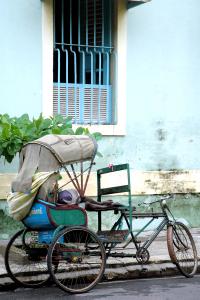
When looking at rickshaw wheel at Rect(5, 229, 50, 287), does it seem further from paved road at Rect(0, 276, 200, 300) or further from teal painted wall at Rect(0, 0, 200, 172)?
teal painted wall at Rect(0, 0, 200, 172)

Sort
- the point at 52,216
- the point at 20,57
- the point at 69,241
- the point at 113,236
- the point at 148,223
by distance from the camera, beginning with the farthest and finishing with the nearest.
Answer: the point at 20,57 < the point at 148,223 < the point at 113,236 < the point at 69,241 < the point at 52,216

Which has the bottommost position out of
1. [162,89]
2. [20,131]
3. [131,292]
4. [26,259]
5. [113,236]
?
[131,292]

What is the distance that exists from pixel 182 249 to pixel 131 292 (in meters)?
1.03

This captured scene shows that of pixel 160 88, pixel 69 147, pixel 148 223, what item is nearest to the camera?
pixel 69 147

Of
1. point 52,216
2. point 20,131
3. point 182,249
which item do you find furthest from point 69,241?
point 20,131

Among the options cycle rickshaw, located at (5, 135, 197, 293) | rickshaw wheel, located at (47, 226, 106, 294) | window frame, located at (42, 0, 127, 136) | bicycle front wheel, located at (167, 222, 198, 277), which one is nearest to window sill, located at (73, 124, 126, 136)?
window frame, located at (42, 0, 127, 136)

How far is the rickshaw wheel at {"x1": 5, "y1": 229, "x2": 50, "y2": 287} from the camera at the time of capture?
7.03 metres

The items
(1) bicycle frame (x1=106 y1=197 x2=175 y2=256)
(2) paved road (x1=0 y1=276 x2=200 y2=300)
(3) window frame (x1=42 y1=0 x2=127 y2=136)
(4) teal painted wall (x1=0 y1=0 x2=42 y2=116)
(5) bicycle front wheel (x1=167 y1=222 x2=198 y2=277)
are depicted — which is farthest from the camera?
(3) window frame (x1=42 y1=0 x2=127 y2=136)

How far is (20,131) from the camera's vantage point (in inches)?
335

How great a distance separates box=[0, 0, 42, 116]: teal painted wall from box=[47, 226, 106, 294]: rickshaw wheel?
336cm

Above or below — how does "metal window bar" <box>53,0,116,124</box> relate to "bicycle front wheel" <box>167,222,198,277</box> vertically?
above

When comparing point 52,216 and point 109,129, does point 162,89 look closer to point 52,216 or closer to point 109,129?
point 109,129

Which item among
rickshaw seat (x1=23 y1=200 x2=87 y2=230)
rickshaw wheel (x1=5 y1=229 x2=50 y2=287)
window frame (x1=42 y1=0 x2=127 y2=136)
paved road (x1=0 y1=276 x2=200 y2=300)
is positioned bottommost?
paved road (x1=0 y1=276 x2=200 y2=300)

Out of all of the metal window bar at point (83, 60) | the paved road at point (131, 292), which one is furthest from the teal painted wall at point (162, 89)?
the paved road at point (131, 292)
